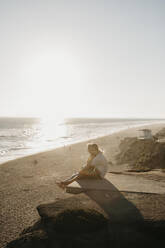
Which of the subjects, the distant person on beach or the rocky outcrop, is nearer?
the distant person on beach

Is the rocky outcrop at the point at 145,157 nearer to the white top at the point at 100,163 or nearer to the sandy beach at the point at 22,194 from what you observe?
the sandy beach at the point at 22,194

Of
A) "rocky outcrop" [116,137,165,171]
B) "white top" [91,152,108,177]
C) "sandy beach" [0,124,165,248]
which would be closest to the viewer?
"sandy beach" [0,124,165,248]

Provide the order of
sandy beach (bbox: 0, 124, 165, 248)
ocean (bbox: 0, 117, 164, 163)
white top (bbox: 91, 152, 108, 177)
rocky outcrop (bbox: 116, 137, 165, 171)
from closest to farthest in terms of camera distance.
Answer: sandy beach (bbox: 0, 124, 165, 248)
white top (bbox: 91, 152, 108, 177)
rocky outcrop (bbox: 116, 137, 165, 171)
ocean (bbox: 0, 117, 164, 163)

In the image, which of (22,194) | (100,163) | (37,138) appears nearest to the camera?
(100,163)

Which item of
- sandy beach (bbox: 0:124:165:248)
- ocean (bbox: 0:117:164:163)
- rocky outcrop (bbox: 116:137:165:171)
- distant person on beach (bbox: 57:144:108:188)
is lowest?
ocean (bbox: 0:117:164:163)

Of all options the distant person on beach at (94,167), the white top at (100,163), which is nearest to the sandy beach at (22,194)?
the distant person on beach at (94,167)

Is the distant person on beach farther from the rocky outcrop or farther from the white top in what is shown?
the rocky outcrop

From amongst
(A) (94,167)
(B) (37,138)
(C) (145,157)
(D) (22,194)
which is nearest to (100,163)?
(A) (94,167)

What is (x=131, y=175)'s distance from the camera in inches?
320

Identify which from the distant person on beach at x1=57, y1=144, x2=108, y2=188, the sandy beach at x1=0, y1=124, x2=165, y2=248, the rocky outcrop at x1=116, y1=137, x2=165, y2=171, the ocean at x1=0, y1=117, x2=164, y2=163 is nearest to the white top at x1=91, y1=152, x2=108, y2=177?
the distant person on beach at x1=57, y1=144, x2=108, y2=188

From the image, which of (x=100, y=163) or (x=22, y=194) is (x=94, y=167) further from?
(x=22, y=194)

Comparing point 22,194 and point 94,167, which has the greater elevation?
point 94,167

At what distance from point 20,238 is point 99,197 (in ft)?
7.80

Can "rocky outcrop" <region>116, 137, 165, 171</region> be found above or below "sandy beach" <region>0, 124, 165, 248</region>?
above
